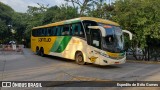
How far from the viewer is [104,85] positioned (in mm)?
8977

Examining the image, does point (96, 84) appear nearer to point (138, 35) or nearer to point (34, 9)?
point (138, 35)

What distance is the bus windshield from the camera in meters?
13.6

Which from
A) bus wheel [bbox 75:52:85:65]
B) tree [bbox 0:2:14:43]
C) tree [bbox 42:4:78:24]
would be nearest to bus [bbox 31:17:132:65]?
bus wheel [bbox 75:52:85:65]

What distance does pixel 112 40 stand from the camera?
1380cm

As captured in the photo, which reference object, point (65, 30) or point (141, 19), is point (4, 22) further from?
point (141, 19)

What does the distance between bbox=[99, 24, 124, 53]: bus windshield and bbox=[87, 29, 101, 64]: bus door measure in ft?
1.42

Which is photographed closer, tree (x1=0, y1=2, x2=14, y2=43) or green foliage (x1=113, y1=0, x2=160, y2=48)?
green foliage (x1=113, y1=0, x2=160, y2=48)

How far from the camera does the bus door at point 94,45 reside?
13.7m

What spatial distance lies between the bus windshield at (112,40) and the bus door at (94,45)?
43 cm

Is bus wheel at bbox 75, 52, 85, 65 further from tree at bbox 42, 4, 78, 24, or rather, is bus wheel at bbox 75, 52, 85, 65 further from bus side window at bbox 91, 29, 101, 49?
tree at bbox 42, 4, 78, 24

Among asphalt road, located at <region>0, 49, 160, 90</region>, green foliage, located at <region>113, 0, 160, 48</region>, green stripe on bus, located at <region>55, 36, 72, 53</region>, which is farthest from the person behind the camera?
green foliage, located at <region>113, 0, 160, 48</region>

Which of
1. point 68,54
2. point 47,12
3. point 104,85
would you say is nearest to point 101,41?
point 68,54

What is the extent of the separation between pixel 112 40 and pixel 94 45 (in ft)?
3.85

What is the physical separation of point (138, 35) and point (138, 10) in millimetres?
2405
